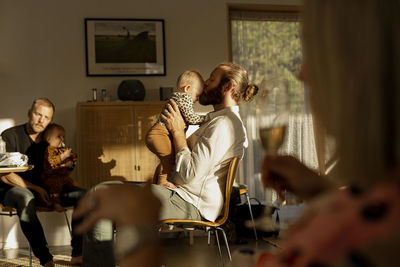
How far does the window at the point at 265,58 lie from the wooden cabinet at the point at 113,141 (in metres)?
1.36

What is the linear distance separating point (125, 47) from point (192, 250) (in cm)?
251

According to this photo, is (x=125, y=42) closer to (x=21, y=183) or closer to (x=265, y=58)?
(x=265, y=58)

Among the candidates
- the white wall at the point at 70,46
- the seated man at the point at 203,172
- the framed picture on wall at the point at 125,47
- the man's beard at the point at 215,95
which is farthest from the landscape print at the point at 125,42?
the seated man at the point at 203,172

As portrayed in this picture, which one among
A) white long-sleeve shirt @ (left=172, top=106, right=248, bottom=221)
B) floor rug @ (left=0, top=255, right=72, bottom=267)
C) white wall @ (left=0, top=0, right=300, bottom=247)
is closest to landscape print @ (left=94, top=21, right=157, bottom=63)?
white wall @ (left=0, top=0, right=300, bottom=247)

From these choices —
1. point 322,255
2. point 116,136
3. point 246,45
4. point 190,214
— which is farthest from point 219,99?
point 246,45

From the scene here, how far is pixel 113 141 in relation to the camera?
546cm

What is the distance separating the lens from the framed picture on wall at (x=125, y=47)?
579 centimetres

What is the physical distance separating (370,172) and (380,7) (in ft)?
0.60

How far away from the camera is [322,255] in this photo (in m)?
0.49

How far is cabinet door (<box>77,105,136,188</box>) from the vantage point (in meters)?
5.39

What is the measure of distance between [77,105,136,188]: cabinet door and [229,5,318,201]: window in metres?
1.52

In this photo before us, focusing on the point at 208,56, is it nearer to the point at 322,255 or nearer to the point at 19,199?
the point at 19,199

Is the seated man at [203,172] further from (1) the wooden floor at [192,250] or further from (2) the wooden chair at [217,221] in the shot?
(1) the wooden floor at [192,250]

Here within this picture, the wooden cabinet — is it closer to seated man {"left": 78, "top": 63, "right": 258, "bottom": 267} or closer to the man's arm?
the man's arm
